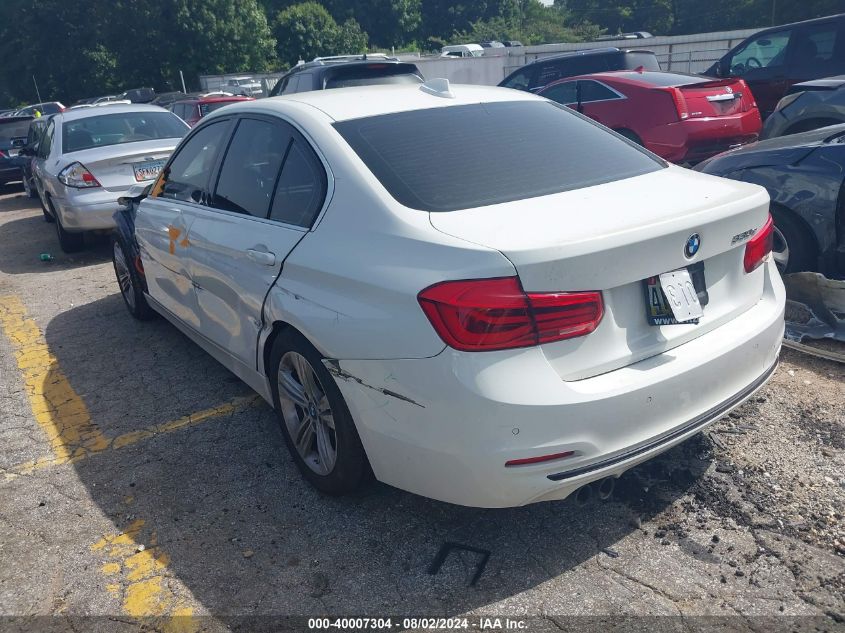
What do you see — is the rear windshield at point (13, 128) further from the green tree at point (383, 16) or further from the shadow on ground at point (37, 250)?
the green tree at point (383, 16)

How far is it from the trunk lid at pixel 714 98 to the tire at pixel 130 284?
6.48 meters

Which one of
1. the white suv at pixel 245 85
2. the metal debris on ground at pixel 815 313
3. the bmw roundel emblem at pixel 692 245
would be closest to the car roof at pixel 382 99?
the bmw roundel emblem at pixel 692 245

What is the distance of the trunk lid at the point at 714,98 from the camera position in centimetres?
885

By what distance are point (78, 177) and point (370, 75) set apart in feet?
14.8

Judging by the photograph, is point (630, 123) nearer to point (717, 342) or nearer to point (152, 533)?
point (717, 342)

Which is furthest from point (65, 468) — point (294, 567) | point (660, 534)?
point (660, 534)

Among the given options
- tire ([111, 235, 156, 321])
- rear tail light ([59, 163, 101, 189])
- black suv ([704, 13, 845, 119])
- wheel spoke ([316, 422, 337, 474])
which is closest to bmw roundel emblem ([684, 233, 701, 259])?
wheel spoke ([316, 422, 337, 474])

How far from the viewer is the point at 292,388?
3322mm

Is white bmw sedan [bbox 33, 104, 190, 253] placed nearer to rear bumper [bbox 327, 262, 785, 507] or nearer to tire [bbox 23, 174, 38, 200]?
tire [bbox 23, 174, 38, 200]

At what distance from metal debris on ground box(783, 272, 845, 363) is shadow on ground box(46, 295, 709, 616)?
157 centimetres

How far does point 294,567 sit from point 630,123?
7.81 m

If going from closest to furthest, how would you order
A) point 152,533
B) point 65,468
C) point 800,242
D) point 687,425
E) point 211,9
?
point 687,425, point 152,533, point 65,468, point 800,242, point 211,9

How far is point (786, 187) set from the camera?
4945 mm

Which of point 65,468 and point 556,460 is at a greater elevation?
point 556,460
